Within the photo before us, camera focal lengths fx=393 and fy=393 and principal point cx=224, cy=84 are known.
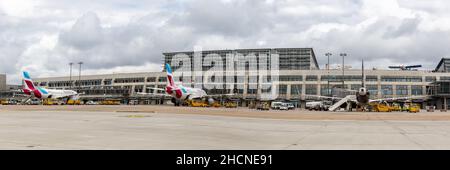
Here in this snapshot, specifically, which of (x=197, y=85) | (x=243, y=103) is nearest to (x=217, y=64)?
(x=197, y=85)

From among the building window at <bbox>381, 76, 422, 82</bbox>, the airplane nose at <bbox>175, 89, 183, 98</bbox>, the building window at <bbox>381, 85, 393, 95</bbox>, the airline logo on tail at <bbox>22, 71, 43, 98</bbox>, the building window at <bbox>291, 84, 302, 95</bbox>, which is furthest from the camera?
the building window at <bbox>291, 84, 302, 95</bbox>

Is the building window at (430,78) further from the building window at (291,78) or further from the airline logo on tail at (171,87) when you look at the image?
the airline logo on tail at (171,87)

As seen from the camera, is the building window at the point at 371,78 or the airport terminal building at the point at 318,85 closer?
the airport terminal building at the point at 318,85

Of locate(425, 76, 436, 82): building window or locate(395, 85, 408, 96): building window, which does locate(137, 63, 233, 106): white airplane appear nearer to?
locate(395, 85, 408, 96): building window

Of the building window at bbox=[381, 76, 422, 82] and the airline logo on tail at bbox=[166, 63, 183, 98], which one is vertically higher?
the building window at bbox=[381, 76, 422, 82]

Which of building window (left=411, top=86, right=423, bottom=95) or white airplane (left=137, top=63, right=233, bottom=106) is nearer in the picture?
white airplane (left=137, top=63, right=233, bottom=106)

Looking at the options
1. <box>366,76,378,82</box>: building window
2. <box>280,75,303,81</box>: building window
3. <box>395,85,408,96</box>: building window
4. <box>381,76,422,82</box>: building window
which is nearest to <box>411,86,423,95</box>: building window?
<box>395,85,408,96</box>: building window

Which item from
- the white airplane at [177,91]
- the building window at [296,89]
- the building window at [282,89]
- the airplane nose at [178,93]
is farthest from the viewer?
the building window at [282,89]

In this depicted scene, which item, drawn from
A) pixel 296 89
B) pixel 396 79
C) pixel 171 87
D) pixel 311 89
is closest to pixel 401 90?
pixel 396 79

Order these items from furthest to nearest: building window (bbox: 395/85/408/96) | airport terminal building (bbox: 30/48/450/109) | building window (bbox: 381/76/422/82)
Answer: building window (bbox: 381/76/422/82), building window (bbox: 395/85/408/96), airport terminal building (bbox: 30/48/450/109)

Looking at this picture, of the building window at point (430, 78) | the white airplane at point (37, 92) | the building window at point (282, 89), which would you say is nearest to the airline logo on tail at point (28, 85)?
the white airplane at point (37, 92)
